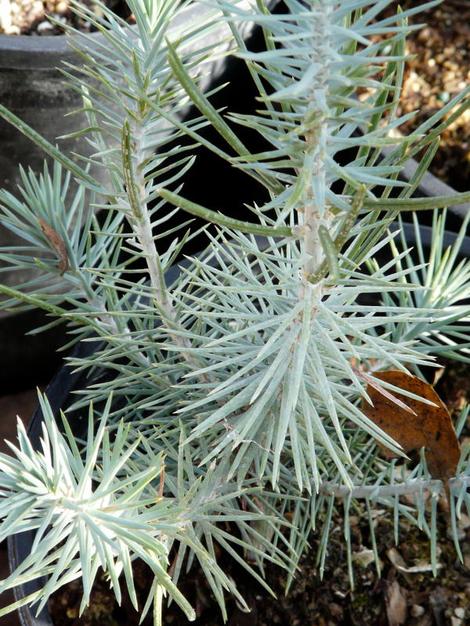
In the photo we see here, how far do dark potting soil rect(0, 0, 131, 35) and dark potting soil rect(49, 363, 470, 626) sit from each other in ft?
2.56

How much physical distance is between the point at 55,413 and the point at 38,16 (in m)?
0.68

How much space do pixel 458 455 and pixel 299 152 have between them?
340 mm

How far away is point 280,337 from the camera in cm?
53

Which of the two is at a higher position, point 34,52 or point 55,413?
point 34,52

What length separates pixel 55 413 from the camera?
774 millimetres

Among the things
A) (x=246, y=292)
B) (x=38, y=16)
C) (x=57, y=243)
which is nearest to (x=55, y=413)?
(x=57, y=243)

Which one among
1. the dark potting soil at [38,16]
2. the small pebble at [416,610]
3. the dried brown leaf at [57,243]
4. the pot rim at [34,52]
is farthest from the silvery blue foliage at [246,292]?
the dark potting soil at [38,16]

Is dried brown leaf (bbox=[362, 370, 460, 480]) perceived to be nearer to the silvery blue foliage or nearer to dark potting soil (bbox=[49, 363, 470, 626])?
the silvery blue foliage

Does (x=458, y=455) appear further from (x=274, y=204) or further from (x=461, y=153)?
(x=461, y=153)

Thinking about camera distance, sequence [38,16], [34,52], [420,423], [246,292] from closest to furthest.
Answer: [246,292]
[420,423]
[34,52]
[38,16]

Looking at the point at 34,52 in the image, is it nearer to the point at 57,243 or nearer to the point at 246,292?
the point at 57,243

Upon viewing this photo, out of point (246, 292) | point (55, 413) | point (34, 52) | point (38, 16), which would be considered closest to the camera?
point (246, 292)

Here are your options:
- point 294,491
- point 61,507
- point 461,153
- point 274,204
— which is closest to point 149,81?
point 274,204

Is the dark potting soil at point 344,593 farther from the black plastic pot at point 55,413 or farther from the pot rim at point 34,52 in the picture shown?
the pot rim at point 34,52
